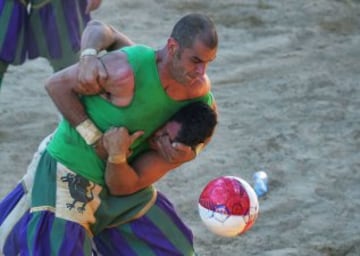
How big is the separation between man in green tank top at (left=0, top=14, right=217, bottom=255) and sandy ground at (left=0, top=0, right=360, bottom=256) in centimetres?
139

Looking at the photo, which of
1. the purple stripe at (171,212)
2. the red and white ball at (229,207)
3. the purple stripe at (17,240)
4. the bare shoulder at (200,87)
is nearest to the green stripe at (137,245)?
the purple stripe at (171,212)

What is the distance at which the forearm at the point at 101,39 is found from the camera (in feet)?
13.1

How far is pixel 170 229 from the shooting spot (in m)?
4.20

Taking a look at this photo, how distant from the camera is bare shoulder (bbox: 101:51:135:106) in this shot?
3.82 m

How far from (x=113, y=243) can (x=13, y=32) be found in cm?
195

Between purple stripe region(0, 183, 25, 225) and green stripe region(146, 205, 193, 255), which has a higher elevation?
purple stripe region(0, 183, 25, 225)

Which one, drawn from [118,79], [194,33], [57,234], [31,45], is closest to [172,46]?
[194,33]

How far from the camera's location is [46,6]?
5777mm

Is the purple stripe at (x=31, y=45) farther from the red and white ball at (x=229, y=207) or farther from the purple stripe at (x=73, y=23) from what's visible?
the red and white ball at (x=229, y=207)

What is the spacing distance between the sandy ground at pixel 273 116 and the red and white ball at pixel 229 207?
1.23 m

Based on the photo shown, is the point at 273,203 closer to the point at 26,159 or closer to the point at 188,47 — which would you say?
the point at 26,159

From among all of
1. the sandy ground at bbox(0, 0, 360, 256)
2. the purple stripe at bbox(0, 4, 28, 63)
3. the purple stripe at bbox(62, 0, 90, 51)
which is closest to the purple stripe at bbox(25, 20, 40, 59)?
the purple stripe at bbox(0, 4, 28, 63)

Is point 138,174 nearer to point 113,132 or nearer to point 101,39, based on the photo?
point 113,132

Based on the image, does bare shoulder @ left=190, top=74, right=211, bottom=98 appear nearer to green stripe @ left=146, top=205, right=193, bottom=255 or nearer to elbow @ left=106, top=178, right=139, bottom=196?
elbow @ left=106, top=178, right=139, bottom=196
